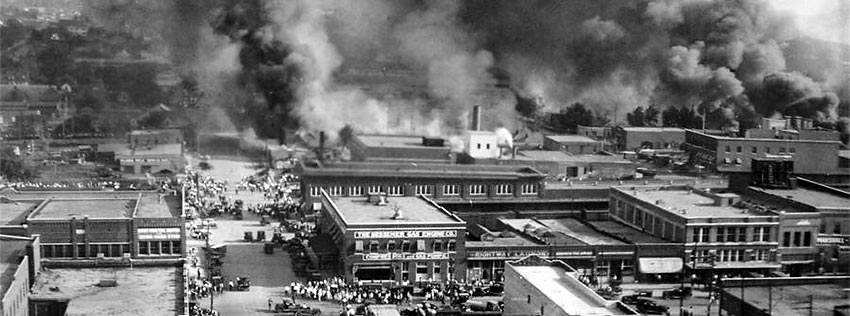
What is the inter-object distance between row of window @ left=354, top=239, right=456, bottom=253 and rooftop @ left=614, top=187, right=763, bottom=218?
309 inches

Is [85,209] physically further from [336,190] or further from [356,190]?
[356,190]

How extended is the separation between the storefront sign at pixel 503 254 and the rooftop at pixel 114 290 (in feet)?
29.8

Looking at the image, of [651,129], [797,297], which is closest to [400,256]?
[797,297]

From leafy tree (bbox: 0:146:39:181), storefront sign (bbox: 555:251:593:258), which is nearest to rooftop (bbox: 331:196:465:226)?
storefront sign (bbox: 555:251:593:258)

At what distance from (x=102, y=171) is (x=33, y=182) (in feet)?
10.1

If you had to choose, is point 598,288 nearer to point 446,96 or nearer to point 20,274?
point 20,274

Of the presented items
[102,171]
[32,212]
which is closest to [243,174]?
[102,171]

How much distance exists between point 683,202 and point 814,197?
4432 millimetres

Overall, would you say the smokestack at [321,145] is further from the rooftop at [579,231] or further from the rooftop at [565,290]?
the rooftop at [565,290]

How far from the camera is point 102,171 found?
49.1 meters

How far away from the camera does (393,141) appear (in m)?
50.7

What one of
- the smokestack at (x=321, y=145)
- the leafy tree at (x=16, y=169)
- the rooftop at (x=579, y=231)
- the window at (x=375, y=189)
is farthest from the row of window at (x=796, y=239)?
the leafy tree at (x=16, y=169)

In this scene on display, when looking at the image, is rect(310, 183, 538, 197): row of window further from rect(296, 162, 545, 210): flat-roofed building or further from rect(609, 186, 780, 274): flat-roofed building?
rect(609, 186, 780, 274): flat-roofed building

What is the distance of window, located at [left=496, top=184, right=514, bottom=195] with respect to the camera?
4375 centimetres
